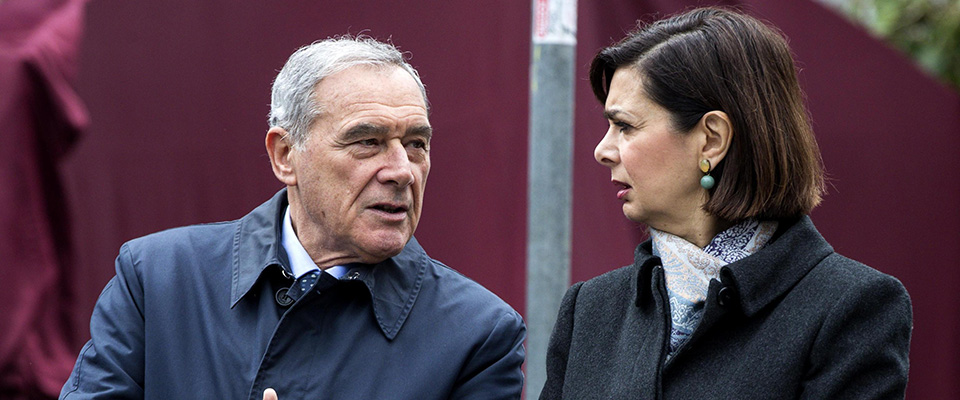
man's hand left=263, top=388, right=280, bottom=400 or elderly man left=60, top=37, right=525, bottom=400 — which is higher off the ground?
elderly man left=60, top=37, right=525, bottom=400

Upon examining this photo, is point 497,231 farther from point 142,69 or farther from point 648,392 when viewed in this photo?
point 648,392

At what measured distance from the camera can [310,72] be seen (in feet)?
9.66

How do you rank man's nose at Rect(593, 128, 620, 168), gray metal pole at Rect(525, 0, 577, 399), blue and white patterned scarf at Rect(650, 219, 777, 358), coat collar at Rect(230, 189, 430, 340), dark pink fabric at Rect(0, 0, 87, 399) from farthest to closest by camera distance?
dark pink fabric at Rect(0, 0, 87, 399) < gray metal pole at Rect(525, 0, 577, 399) < coat collar at Rect(230, 189, 430, 340) < man's nose at Rect(593, 128, 620, 168) < blue and white patterned scarf at Rect(650, 219, 777, 358)

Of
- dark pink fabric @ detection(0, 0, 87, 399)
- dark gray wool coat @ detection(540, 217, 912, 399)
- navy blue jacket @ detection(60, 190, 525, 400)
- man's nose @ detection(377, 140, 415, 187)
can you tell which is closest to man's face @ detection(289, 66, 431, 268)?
man's nose @ detection(377, 140, 415, 187)

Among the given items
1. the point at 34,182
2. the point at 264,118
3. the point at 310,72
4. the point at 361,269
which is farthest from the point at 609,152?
the point at 34,182

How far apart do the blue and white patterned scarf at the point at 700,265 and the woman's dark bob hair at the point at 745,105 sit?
53 millimetres

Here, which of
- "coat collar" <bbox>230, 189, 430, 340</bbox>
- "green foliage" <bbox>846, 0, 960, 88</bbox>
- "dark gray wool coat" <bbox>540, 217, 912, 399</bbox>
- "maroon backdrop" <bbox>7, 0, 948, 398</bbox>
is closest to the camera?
"dark gray wool coat" <bbox>540, 217, 912, 399</bbox>

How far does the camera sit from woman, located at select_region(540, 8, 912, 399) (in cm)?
232

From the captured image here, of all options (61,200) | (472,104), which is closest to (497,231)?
(472,104)

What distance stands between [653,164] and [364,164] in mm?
778

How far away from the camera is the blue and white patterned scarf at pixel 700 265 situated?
2514 mm

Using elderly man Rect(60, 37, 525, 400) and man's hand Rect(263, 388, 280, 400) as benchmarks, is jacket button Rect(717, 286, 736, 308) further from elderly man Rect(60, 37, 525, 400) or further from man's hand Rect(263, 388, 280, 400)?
man's hand Rect(263, 388, 280, 400)

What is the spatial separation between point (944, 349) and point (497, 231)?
2734 mm

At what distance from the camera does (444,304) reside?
9.62ft
